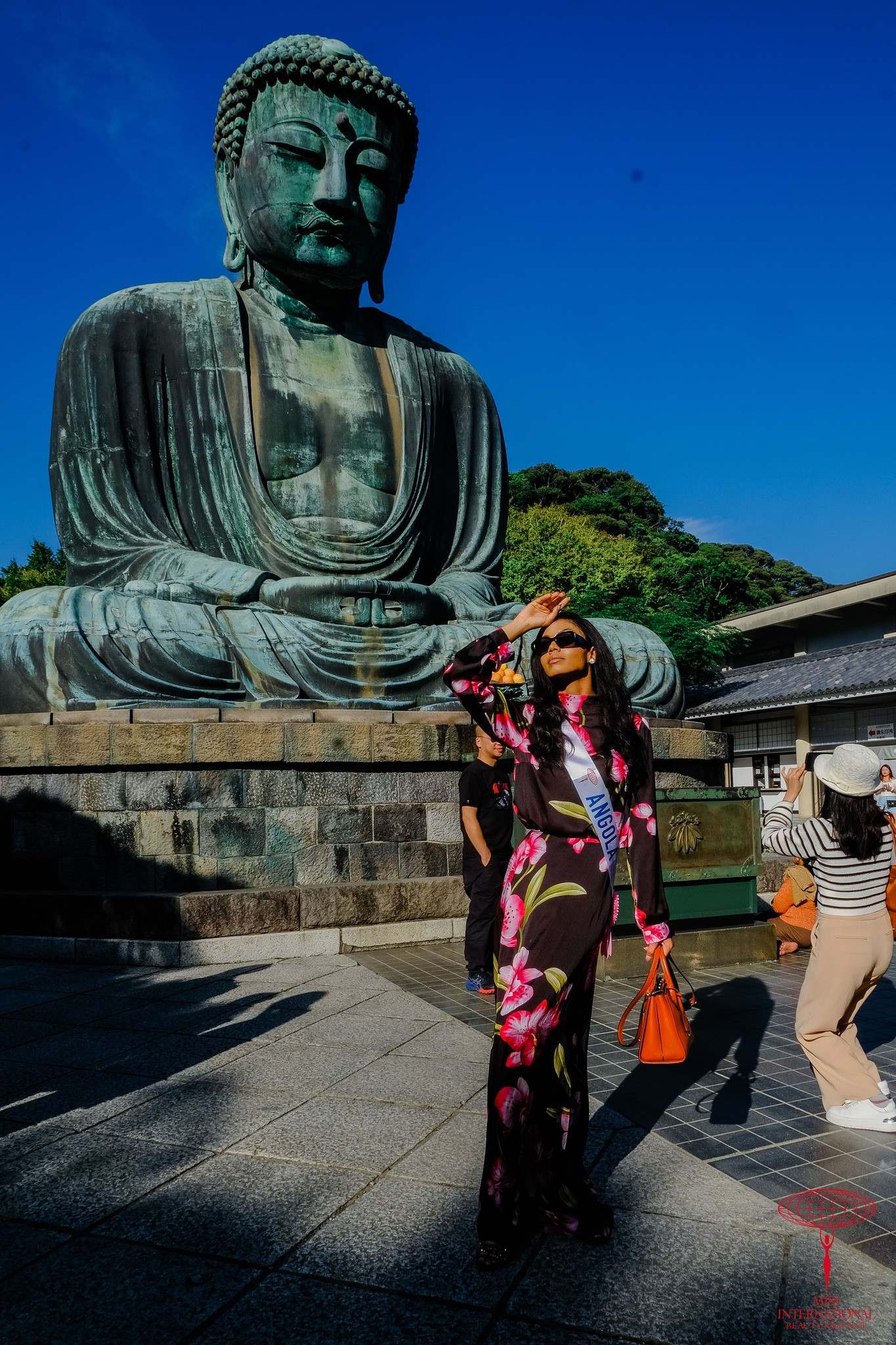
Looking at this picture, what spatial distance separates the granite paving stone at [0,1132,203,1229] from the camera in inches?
96.6

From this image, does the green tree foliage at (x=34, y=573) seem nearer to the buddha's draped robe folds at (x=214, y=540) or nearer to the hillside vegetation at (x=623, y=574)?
the hillside vegetation at (x=623, y=574)

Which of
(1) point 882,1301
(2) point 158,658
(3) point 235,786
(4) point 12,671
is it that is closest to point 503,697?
(1) point 882,1301

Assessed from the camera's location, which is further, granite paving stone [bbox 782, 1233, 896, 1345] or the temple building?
the temple building

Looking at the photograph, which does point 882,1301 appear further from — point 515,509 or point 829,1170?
point 515,509

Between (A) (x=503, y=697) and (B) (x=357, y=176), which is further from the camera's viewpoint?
(B) (x=357, y=176)

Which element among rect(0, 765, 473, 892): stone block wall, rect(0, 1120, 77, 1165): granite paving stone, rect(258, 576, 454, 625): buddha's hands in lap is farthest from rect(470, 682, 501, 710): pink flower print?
rect(258, 576, 454, 625): buddha's hands in lap

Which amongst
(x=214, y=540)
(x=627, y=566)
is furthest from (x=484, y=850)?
(x=627, y=566)

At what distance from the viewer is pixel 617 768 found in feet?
8.54

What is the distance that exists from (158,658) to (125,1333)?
17.0ft

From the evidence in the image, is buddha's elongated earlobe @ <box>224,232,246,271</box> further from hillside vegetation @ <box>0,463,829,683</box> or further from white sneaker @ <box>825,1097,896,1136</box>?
hillside vegetation @ <box>0,463,829,683</box>

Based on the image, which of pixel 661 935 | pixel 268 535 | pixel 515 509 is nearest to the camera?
pixel 661 935

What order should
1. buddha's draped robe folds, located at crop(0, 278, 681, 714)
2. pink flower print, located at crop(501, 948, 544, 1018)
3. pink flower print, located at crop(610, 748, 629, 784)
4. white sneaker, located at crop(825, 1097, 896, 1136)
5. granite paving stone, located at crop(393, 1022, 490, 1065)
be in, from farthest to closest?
buddha's draped robe folds, located at crop(0, 278, 681, 714)
granite paving stone, located at crop(393, 1022, 490, 1065)
white sneaker, located at crop(825, 1097, 896, 1136)
pink flower print, located at crop(610, 748, 629, 784)
pink flower print, located at crop(501, 948, 544, 1018)

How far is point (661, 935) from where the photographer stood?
2609 mm

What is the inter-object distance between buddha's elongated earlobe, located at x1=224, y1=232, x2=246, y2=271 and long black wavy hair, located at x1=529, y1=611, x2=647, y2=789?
24.4 feet
